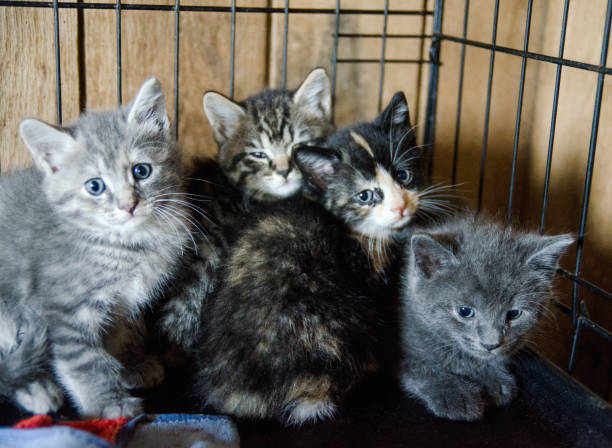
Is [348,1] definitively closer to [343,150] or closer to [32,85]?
[343,150]

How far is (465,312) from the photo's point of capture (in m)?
1.46

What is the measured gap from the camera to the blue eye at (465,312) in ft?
4.74

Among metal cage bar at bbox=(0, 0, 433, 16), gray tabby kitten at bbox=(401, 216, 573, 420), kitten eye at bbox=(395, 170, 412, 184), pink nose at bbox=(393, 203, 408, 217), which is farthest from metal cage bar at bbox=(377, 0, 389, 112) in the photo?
gray tabby kitten at bbox=(401, 216, 573, 420)

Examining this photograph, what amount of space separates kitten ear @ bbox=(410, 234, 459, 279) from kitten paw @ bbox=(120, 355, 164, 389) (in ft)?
2.32

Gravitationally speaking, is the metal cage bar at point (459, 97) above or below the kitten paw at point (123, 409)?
above

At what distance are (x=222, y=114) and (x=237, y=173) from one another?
203mm

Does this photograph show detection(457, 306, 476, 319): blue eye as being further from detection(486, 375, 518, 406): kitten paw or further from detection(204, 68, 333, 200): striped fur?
detection(204, 68, 333, 200): striped fur

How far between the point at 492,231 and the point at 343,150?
1.48ft

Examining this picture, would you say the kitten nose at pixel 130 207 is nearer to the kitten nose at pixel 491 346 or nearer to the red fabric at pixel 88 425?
the red fabric at pixel 88 425

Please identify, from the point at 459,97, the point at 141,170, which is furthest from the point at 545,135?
the point at 141,170

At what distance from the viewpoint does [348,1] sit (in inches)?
88.0

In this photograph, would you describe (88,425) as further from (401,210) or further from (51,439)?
(401,210)

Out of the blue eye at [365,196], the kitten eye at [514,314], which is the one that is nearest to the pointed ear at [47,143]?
the blue eye at [365,196]

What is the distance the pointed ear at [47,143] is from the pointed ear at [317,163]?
22.1 inches
